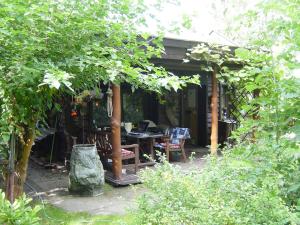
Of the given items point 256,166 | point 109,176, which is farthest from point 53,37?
point 109,176

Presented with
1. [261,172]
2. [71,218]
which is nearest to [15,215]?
[261,172]

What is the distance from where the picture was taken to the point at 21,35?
2.28 meters

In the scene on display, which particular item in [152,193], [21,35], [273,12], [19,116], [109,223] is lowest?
[109,223]

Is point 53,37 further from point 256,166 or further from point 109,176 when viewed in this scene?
point 109,176

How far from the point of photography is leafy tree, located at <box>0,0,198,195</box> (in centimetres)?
220

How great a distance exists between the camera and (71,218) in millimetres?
4082

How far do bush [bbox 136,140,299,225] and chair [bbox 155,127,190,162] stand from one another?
4426 millimetres

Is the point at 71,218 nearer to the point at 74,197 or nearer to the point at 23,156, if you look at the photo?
the point at 74,197

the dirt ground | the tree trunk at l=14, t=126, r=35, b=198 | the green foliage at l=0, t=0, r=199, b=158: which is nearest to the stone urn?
the dirt ground

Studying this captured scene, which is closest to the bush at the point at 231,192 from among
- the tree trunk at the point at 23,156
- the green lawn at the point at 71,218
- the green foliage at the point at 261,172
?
the green foliage at the point at 261,172

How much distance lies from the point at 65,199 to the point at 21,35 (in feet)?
10.4

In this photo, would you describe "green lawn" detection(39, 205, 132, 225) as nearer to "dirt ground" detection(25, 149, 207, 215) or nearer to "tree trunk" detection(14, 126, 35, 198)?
"dirt ground" detection(25, 149, 207, 215)

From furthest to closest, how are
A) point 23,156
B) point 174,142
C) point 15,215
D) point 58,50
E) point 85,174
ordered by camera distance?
point 174,142
point 85,174
point 23,156
point 58,50
point 15,215

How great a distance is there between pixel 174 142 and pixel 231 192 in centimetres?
530
